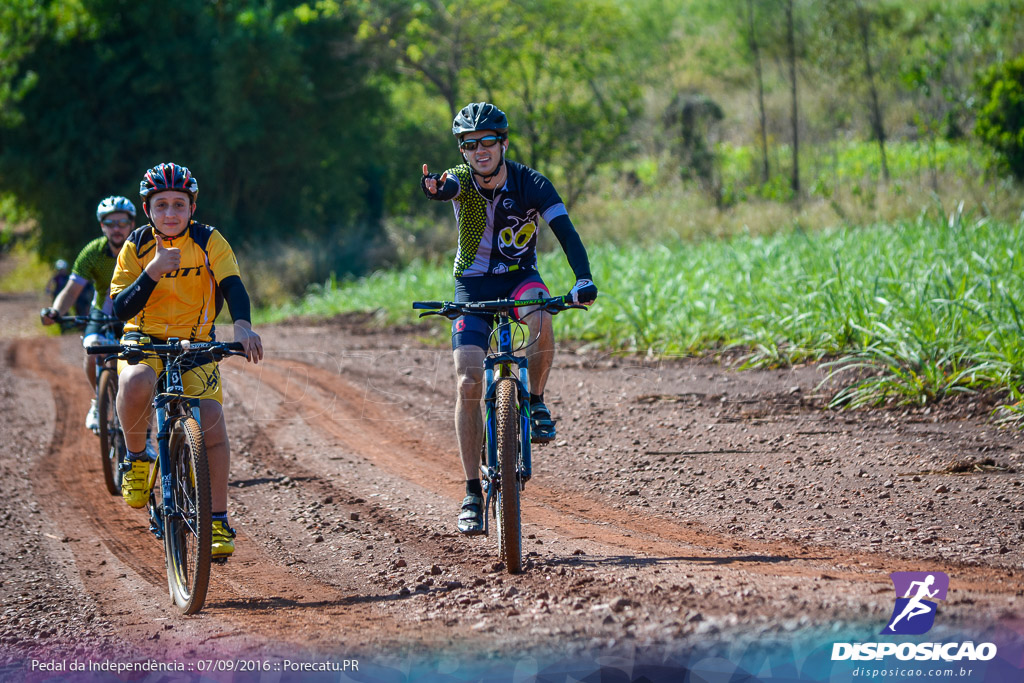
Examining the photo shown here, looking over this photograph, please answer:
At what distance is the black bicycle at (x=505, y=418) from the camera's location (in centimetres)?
459

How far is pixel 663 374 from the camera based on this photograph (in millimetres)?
9906

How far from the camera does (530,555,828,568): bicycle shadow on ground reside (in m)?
4.69

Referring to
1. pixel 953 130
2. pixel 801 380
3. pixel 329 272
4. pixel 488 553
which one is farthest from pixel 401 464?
pixel 329 272

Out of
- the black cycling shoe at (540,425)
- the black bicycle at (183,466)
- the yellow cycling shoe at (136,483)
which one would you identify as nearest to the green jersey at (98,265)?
the yellow cycling shoe at (136,483)

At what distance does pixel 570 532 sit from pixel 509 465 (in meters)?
1.15

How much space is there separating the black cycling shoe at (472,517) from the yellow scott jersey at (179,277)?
1723 mm

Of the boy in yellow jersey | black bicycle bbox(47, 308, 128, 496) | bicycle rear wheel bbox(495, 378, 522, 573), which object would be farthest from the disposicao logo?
black bicycle bbox(47, 308, 128, 496)

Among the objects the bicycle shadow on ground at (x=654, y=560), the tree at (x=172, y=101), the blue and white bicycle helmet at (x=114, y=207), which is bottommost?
the bicycle shadow on ground at (x=654, y=560)

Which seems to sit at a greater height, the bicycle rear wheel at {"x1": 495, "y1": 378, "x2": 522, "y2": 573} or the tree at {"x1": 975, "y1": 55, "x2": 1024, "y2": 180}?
the tree at {"x1": 975, "y1": 55, "x2": 1024, "y2": 180}

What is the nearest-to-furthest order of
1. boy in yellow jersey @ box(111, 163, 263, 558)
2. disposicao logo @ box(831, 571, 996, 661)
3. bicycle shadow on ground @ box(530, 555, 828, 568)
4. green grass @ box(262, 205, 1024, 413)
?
disposicao logo @ box(831, 571, 996, 661)
bicycle shadow on ground @ box(530, 555, 828, 568)
boy in yellow jersey @ box(111, 163, 263, 558)
green grass @ box(262, 205, 1024, 413)

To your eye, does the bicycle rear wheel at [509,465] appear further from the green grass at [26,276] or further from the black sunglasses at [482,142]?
Result: the green grass at [26,276]

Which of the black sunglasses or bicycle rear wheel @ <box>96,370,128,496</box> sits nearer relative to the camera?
the black sunglasses

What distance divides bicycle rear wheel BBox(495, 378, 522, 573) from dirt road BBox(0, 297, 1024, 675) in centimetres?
21

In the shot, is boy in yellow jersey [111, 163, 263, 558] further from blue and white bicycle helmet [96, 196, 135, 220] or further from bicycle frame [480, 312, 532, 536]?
blue and white bicycle helmet [96, 196, 135, 220]
